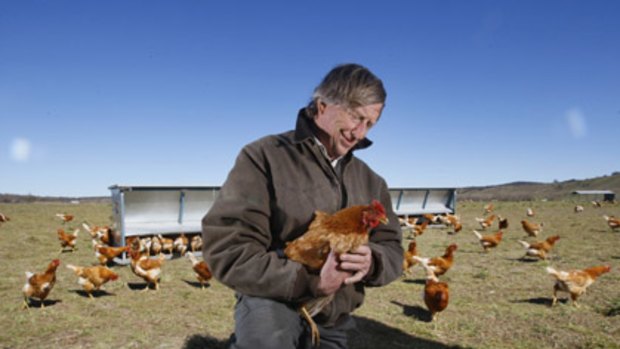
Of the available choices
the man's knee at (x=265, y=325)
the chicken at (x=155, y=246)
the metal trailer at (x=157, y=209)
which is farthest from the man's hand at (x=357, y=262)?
the chicken at (x=155, y=246)

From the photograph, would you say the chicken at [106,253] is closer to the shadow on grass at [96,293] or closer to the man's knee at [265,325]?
the shadow on grass at [96,293]

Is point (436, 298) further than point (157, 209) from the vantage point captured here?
No

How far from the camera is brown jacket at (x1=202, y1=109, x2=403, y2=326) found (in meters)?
1.92

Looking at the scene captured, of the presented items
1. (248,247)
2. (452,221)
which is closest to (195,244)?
(248,247)

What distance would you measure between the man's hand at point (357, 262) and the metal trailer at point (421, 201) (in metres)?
14.1

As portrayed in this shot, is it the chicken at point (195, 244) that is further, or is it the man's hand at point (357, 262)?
the chicken at point (195, 244)

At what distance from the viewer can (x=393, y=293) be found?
685 cm

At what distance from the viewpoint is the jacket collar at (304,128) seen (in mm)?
2275

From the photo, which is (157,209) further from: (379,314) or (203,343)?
(379,314)

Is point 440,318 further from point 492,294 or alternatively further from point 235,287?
point 235,287

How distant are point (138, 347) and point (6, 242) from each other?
11637 mm

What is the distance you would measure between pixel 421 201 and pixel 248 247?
1665 cm

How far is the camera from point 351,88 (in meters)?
2.20

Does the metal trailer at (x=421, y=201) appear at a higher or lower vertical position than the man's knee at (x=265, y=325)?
lower
